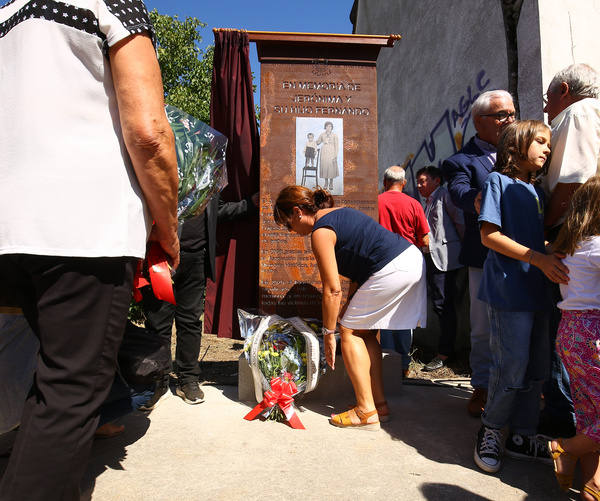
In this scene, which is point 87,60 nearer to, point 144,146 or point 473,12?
point 144,146

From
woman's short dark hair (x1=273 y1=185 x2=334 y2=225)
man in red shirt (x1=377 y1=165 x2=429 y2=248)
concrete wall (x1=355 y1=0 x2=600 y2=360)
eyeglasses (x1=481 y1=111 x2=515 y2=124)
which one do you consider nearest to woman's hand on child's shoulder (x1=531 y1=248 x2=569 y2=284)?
eyeglasses (x1=481 y1=111 x2=515 y2=124)

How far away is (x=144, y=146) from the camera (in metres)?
1.41

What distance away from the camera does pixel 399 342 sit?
405 centimetres

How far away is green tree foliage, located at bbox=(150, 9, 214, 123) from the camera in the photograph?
13430 mm

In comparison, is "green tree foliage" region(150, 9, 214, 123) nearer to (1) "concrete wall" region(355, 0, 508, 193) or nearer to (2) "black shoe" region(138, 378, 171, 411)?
(1) "concrete wall" region(355, 0, 508, 193)

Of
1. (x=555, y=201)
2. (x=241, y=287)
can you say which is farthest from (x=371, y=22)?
(x=555, y=201)

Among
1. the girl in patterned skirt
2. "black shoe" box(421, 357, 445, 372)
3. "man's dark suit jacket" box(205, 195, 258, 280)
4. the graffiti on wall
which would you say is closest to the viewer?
the girl in patterned skirt

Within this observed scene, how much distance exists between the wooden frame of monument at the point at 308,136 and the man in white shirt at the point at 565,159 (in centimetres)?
139

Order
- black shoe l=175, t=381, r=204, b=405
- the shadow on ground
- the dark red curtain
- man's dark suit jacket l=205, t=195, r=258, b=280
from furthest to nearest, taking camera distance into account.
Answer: the dark red curtain
man's dark suit jacket l=205, t=195, r=258, b=280
black shoe l=175, t=381, r=204, b=405
the shadow on ground

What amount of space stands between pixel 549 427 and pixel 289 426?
1372 mm

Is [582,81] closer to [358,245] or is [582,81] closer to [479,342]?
[358,245]

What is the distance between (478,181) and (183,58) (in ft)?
41.9

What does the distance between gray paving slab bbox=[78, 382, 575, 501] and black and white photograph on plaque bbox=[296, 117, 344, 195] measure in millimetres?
1635

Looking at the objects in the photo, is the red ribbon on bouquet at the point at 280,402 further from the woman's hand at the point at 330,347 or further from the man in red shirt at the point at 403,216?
the man in red shirt at the point at 403,216
